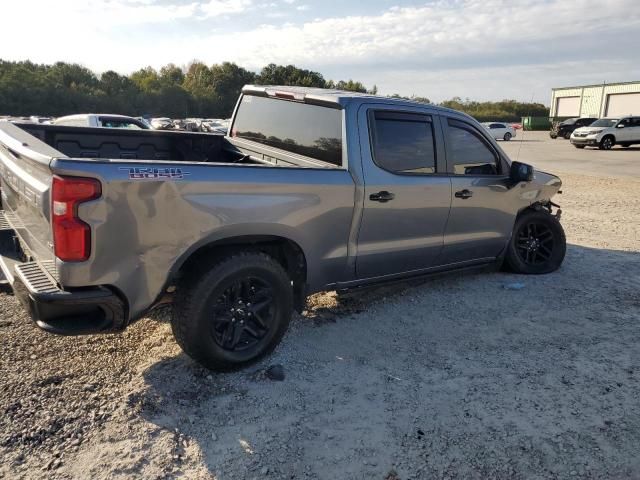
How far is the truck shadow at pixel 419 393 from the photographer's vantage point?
107 inches

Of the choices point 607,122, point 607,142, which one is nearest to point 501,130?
point 607,122

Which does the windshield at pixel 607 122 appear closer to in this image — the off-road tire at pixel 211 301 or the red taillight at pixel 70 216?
the off-road tire at pixel 211 301

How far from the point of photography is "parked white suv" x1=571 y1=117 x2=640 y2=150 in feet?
91.1

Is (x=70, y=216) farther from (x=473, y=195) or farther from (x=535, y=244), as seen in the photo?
(x=535, y=244)

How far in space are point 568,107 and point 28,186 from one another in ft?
248

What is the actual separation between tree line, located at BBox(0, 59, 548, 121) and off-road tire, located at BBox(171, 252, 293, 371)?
151 feet

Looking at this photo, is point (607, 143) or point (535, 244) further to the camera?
point (607, 143)

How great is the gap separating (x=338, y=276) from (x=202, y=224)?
1303mm

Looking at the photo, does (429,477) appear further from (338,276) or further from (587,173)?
(587,173)

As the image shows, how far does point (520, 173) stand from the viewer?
16.2 ft

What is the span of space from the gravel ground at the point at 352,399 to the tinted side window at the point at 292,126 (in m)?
1.48

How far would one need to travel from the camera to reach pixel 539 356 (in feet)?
12.6

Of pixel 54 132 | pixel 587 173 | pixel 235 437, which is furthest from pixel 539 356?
pixel 587 173

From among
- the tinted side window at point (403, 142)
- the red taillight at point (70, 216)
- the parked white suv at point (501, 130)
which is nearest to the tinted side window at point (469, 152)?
the tinted side window at point (403, 142)
